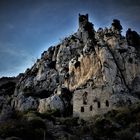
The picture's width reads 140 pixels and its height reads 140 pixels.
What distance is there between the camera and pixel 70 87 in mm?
83438

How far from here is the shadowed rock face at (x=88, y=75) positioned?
7244 cm

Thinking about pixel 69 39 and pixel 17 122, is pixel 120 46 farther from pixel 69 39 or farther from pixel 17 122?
pixel 17 122

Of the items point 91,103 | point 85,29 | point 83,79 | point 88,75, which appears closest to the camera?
point 91,103

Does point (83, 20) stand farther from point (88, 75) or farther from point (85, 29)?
point (88, 75)

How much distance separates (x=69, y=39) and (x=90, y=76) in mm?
25193

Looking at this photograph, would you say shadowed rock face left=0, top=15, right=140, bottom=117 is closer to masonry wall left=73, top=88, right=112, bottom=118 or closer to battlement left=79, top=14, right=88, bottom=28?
masonry wall left=73, top=88, right=112, bottom=118

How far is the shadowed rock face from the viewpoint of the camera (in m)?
72.4

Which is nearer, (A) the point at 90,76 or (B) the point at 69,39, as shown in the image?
(A) the point at 90,76

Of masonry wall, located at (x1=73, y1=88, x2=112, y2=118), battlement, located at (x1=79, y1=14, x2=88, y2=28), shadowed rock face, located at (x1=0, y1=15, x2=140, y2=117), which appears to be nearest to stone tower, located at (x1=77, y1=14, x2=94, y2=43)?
battlement, located at (x1=79, y1=14, x2=88, y2=28)

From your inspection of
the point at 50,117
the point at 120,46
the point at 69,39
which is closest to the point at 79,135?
the point at 50,117

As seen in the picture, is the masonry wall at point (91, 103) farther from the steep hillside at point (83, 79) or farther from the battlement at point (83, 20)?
the battlement at point (83, 20)

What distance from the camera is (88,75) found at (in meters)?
82.1

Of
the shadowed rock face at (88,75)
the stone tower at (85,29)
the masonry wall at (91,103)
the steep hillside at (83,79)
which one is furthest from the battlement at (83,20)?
the masonry wall at (91,103)

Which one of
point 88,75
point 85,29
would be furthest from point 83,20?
point 88,75
